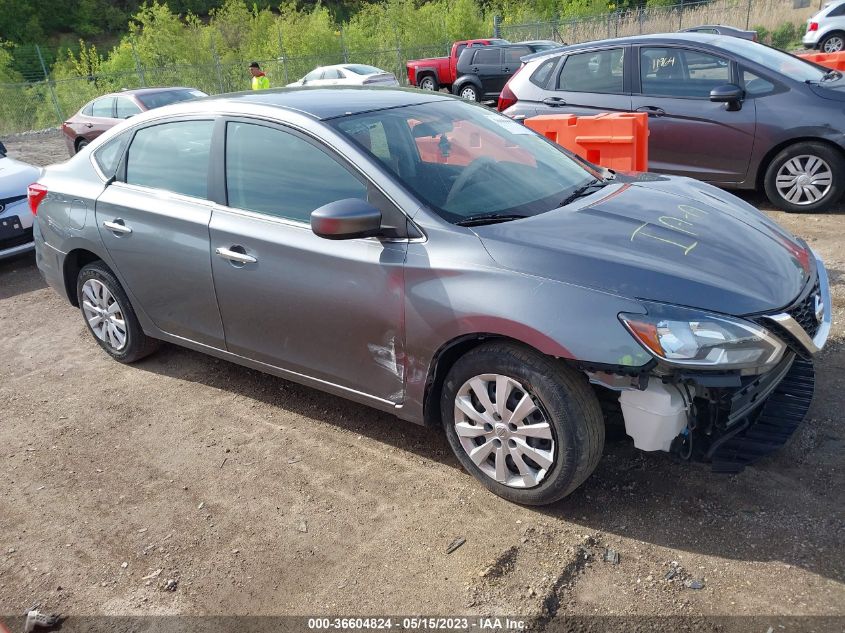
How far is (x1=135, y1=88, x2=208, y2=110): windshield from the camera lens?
498 inches

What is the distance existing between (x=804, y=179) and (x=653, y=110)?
1578 mm

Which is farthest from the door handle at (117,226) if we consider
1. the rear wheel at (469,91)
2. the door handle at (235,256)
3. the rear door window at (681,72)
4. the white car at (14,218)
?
the rear wheel at (469,91)

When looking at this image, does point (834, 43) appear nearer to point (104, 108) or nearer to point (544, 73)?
point (544, 73)

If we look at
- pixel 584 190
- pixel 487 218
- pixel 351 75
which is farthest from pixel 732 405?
pixel 351 75

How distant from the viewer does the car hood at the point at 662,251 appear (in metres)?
2.74

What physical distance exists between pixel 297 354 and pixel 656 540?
190cm

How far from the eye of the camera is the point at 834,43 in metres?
20.7

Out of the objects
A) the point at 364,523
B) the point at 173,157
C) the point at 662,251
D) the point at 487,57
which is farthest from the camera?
the point at 487,57

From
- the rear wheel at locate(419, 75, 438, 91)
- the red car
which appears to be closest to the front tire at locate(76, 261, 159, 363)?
the red car

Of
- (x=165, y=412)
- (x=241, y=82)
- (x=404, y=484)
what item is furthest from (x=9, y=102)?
(x=404, y=484)

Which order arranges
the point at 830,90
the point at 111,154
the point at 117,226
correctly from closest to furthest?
the point at 117,226 → the point at 111,154 → the point at 830,90

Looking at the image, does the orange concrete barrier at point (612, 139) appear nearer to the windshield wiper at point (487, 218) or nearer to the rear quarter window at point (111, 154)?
the windshield wiper at point (487, 218)

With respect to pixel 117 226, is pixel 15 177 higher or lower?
lower

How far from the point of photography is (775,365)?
9.07 ft
